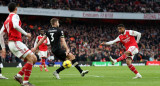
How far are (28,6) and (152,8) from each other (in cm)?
1708

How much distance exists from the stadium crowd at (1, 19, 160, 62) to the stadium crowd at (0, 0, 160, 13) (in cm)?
251

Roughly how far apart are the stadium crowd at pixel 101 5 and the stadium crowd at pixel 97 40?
2.51 metres

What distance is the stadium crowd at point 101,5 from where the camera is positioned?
3693cm

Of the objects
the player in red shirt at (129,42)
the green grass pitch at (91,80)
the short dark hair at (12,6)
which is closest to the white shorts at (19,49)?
the short dark hair at (12,6)

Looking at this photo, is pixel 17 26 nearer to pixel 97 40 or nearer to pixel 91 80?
pixel 91 80

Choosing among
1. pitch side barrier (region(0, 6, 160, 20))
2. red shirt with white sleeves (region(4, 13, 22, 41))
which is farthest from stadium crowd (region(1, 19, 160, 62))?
red shirt with white sleeves (region(4, 13, 22, 41))

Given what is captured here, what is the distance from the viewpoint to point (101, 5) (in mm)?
40938

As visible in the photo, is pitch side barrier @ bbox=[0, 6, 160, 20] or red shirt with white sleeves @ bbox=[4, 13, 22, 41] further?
pitch side barrier @ bbox=[0, 6, 160, 20]

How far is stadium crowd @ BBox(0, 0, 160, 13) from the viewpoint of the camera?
121ft

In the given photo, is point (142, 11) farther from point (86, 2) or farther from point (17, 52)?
point (17, 52)

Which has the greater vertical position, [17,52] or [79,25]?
[17,52]

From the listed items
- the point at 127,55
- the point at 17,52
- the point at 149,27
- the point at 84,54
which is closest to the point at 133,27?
the point at 149,27

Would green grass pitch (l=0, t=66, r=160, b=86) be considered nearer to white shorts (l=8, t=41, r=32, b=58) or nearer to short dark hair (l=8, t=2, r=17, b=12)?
white shorts (l=8, t=41, r=32, b=58)

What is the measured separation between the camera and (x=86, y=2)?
1590 inches
